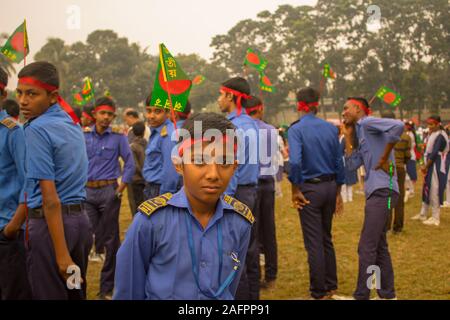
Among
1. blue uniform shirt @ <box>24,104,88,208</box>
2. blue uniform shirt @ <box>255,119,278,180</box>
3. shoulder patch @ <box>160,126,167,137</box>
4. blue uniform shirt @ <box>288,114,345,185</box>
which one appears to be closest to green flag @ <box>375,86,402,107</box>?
blue uniform shirt @ <box>255,119,278,180</box>

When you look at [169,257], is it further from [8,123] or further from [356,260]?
[356,260]

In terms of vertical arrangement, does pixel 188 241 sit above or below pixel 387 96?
below

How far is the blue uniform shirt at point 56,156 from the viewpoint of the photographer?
2906mm

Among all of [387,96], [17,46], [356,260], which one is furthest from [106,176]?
[387,96]

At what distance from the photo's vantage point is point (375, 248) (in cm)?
464

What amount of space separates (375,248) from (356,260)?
6.74ft

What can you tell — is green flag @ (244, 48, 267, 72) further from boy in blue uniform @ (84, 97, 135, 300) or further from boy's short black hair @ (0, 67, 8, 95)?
boy's short black hair @ (0, 67, 8, 95)

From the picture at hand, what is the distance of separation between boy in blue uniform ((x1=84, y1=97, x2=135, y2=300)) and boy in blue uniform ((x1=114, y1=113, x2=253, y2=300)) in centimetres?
353

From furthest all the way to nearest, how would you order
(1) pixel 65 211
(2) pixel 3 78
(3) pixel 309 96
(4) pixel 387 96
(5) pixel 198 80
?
(5) pixel 198 80 < (4) pixel 387 96 < (3) pixel 309 96 < (2) pixel 3 78 < (1) pixel 65 211

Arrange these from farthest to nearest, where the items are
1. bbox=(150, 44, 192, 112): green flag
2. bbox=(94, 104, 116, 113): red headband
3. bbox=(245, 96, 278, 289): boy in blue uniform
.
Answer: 1. bbox=(245, 96, 278, 289): boy in blue uniform
2. bbox=(94, 104, 116, 113): red headband
3. bbox=(150, 44, 192, 112): green flag

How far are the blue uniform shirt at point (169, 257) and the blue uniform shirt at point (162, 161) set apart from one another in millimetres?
2461

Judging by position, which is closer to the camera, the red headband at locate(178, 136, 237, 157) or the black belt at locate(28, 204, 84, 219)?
the red headband at locate(178, 136, 237, 157)

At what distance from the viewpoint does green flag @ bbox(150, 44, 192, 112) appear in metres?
2.60
